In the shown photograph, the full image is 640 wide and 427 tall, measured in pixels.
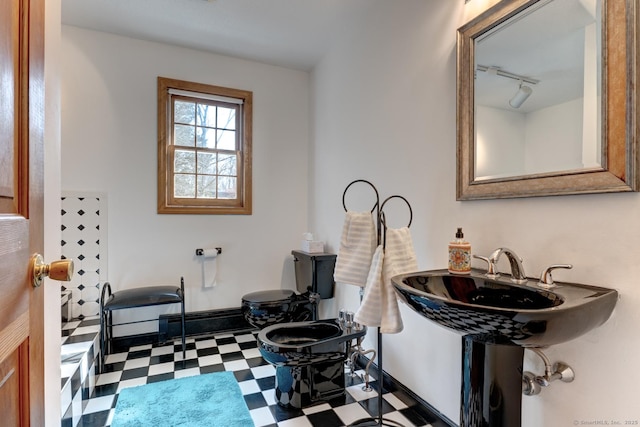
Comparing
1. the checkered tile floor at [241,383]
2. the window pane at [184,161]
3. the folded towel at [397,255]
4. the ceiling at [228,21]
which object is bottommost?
the checkered tile floor at [241,383]

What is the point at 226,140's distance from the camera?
3000 millimetres

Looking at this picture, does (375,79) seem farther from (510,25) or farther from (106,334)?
(106,334)

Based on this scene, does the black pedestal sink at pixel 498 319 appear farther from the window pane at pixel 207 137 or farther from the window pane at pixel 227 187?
the window pane at pixel 207 137

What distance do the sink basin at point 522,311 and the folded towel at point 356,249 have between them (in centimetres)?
37

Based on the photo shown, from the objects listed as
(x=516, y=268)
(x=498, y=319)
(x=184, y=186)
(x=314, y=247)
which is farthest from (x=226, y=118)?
(x=498, y=319)

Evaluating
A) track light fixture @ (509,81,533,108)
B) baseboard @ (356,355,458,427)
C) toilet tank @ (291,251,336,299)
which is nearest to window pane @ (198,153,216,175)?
toilet tank @ (291,251,336,299)

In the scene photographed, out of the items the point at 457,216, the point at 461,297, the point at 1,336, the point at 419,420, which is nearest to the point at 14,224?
the point at 1,336

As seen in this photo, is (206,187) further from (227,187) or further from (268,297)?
(268,297)

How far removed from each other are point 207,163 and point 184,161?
0.20 meters

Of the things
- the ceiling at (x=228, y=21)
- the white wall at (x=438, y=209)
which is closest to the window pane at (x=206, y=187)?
the white wall at (x=438, y=209)

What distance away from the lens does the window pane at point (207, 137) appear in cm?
290

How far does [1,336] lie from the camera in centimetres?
52

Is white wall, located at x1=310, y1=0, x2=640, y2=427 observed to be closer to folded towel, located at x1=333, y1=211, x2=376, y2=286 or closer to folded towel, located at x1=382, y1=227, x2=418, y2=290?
folded towel, located at x1=382, y1=227, x2=418, y2=290

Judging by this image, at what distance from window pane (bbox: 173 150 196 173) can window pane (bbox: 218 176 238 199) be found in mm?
265
